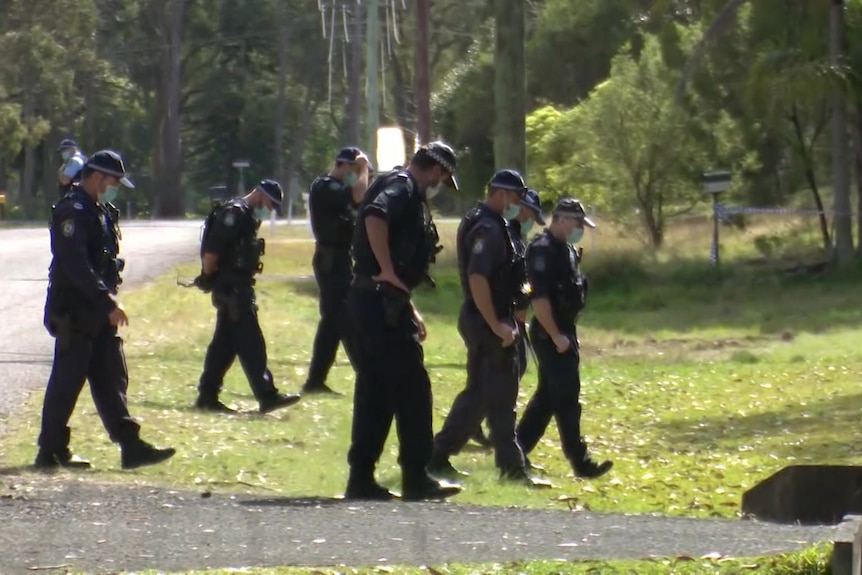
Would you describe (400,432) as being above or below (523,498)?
above

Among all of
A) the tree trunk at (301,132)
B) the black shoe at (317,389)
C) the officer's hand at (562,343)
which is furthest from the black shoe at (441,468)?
the tree trunk at (301,132)

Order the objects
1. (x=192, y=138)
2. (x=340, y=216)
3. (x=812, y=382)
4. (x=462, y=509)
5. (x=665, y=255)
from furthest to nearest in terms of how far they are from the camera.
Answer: (x=192, y=138), (x=665, y=255), (x=812, y=382), (x=340, y=216), (x=462, y=509)

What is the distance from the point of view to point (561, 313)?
10.3 meters

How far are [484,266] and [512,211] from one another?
1115 mm

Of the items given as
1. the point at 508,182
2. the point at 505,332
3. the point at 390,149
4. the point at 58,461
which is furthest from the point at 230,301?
the point at 390,149

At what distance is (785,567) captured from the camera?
21.7 ft

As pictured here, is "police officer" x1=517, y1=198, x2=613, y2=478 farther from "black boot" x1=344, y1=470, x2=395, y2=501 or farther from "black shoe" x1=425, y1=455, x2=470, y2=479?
"black boot" x1=344, y1=470, x2=395, y2=501

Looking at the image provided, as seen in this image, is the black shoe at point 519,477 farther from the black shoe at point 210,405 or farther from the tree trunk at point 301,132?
the tree trunk at point 301,132

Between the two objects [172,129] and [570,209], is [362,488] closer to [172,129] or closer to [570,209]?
[570,209]

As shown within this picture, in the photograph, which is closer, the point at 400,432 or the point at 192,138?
the point at 400,432

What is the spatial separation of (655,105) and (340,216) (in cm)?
2197

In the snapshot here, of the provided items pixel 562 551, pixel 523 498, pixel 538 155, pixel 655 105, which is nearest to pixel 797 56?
pixel 655 105

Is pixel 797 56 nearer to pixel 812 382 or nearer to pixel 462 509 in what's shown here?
pixel 812 382

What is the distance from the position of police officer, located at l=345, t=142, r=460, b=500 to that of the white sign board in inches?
488
